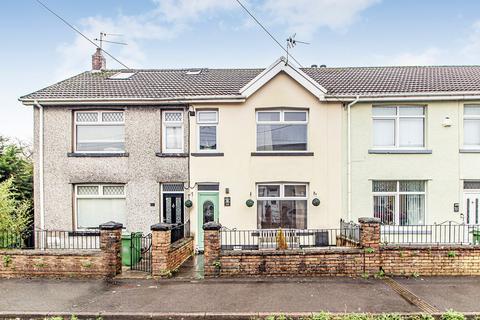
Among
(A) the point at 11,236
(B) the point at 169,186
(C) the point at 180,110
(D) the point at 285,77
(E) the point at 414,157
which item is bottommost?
(A) the point at 11,236

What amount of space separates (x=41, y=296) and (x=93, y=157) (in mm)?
6006

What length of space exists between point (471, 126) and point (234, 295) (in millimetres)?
10846

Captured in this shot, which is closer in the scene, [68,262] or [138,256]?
[68,262]

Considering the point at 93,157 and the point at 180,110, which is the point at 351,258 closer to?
the point at 180,110

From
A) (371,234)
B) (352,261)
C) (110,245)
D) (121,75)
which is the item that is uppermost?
(121,75)

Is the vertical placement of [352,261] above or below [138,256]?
above

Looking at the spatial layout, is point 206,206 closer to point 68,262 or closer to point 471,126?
point 68,262

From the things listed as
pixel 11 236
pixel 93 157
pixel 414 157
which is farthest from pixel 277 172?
pixel 11 236

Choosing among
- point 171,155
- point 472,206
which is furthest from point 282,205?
point 472,206

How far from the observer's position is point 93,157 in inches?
477

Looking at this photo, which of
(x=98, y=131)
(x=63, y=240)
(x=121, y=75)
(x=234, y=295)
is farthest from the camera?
(x=121, y=75)

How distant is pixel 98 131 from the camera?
12.4 metres

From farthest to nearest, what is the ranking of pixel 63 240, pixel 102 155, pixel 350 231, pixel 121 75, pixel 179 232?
pixel 121 75 < pixel 102 155 < pixel 63 240 < pixel 179 232 < pixel 350 231

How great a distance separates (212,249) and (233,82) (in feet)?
24.6
